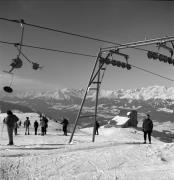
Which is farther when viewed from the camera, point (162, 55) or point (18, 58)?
point (162, 55)

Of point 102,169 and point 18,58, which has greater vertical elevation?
point 18,58

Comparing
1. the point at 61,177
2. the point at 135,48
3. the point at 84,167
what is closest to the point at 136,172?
the point at 84,167

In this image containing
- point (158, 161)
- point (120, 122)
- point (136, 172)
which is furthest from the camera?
point (120, 122)

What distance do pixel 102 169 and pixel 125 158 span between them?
7.40 ft

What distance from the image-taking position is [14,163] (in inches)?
483

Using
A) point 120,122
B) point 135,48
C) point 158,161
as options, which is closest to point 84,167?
point 158,161

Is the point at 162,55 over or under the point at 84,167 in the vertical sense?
over

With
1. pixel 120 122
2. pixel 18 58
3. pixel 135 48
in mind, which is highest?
pixel 135 48

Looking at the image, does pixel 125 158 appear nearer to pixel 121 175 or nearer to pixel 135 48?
pixel 121 175

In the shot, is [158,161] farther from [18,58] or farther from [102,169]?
[18,58]

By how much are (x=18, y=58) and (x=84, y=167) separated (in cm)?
695

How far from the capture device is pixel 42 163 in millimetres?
12516

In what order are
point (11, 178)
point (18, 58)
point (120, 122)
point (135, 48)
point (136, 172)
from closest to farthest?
point (11, 178) → point (136, 172) → point (18, 58) → point (135, 48) → point (120, 122)

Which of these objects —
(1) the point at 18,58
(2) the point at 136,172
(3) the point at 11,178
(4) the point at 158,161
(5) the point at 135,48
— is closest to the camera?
(3) the point at 11,178
